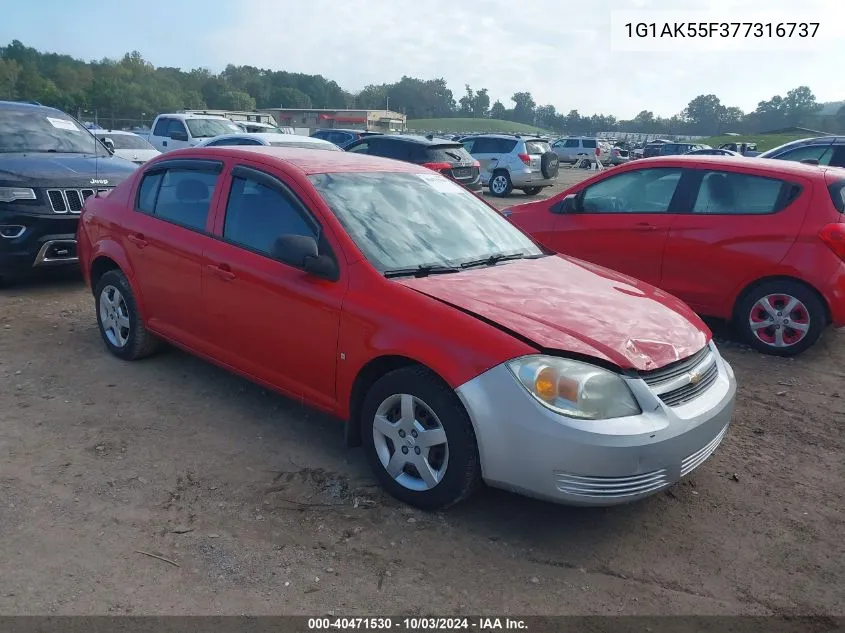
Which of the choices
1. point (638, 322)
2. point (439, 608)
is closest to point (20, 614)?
point (439, 608)

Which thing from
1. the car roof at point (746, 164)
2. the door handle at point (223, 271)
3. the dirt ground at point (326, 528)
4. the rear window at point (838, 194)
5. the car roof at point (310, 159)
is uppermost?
the car roof at point (746, 164)

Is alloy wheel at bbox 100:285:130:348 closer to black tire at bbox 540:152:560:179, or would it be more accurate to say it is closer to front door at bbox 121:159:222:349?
front door at bbox 121:159:222:349

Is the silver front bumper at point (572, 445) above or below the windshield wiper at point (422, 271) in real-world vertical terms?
below

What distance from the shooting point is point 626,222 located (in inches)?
267

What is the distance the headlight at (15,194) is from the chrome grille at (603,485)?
20.3 ft

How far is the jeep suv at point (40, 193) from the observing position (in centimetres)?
688

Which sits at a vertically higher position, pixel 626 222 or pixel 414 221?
pixel 414 221

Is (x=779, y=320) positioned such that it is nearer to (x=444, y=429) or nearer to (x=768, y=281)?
(x=768, y=281)

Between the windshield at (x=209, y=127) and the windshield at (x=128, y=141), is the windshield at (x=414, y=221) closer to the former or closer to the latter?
the windshield at (x=128, y=141)

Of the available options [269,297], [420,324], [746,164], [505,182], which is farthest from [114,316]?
[505,182]

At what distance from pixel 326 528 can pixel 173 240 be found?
230 centimetres

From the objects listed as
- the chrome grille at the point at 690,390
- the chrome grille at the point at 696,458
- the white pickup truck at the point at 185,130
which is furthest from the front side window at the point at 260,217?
the white pickup truck at the point at 185,130

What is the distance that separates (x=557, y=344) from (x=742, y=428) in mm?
2150

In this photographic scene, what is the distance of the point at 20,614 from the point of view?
2.64 m
